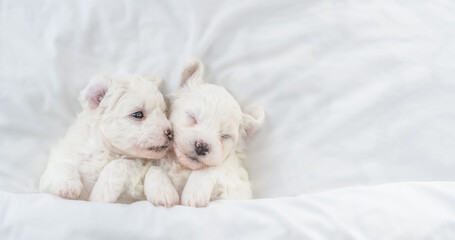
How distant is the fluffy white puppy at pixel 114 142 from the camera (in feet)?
3.24

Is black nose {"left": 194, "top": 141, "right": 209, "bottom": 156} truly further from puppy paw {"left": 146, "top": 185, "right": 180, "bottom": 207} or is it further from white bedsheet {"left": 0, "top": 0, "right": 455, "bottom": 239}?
white bedsheet {"left": 0, "top": 0, "right": 455, "bottom": 239}

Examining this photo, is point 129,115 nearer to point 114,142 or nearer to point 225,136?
A: point 114,142

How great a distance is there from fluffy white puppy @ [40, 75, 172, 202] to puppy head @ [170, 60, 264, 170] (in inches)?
1.7

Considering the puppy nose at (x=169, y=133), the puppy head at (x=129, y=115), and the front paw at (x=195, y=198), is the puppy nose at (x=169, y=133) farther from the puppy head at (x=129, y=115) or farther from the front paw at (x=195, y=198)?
the front paw at (x=195, y=198)

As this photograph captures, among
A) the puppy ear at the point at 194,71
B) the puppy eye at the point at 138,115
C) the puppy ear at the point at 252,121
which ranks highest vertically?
the puppy ear at the point at 194,71

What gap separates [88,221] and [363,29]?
0.88m

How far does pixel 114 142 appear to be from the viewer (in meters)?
1.02

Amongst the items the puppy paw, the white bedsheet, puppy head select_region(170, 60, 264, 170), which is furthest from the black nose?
the white bedsheet

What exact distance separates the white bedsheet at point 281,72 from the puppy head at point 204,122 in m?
0.07

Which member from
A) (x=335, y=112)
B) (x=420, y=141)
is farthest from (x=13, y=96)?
(x=420, y=141)

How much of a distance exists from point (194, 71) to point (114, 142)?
280 millimetres

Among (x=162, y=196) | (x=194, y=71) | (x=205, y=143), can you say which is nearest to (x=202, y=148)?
(x=205, y=143)

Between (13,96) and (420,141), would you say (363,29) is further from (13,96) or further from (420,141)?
(13,96)

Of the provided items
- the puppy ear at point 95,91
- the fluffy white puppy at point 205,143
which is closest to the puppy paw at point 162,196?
the fluffy white puppy at point 205,143
